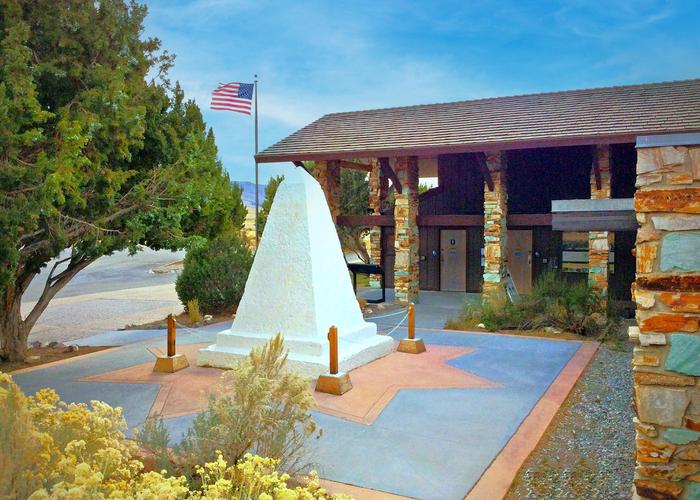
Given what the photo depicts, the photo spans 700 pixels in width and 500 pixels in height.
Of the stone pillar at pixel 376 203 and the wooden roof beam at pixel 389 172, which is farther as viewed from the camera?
the stone pillar at pixel 376 203

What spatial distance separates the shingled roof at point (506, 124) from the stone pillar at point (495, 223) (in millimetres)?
978

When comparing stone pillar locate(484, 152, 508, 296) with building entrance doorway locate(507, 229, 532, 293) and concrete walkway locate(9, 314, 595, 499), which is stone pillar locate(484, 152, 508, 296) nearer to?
building entrance doorway locate(507, 229, 532, 293)

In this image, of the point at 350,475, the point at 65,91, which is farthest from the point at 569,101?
the point at 350,475

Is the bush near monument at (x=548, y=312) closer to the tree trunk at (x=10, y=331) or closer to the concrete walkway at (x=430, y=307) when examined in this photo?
the concrete walkway at (x=430, y=307)

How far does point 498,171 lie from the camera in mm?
15344

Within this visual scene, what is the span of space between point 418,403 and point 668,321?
384 centimetres

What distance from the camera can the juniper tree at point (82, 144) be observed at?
7441 millimetres

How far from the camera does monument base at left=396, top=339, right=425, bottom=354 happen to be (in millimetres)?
10008

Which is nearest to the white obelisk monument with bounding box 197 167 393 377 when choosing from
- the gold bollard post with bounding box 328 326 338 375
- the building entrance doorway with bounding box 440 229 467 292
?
the gold bollard post with bounding box 328 326 338 375

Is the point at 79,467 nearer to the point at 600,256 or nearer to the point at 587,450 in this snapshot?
the point at 587,450

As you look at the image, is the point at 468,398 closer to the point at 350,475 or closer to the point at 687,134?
the point at 350,475

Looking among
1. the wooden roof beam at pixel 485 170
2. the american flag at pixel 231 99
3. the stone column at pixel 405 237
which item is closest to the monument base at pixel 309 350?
the stone column at pixel 405 237

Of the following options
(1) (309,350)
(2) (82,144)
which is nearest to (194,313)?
(1) (309,350)

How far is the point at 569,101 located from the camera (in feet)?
54.0
